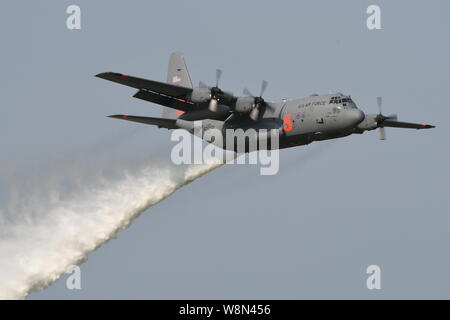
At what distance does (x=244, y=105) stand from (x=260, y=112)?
95 cm

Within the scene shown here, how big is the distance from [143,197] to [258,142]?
6.36 m

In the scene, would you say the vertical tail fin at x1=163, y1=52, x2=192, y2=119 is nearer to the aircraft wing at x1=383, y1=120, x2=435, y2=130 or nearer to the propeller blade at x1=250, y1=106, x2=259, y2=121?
the propeller blade at x1=250, y1=106, x2=259, y2=121

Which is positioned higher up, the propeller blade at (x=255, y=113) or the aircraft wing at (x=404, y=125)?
the aircraft wing at (x=404, y=125)

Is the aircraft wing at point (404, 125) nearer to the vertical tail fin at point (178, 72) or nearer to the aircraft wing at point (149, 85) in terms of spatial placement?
the vertical tail fin at point (178, 72)

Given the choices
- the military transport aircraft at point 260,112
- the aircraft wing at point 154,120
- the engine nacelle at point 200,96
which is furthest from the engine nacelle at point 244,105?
the aircraft wing at point 154,120

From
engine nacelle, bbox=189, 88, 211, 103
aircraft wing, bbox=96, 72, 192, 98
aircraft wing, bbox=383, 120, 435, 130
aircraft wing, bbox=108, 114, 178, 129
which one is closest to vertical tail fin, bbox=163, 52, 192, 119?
aircraft wing, bbox=108, 114, 178, 129

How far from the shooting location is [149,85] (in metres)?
48.6

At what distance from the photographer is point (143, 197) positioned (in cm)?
5244

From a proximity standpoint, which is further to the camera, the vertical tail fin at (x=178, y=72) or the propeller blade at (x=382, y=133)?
the vertical tail fin at (x=178, y=72)

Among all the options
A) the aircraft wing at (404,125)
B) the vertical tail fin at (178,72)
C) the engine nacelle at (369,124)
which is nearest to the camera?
the engine nacelle at (369,124)

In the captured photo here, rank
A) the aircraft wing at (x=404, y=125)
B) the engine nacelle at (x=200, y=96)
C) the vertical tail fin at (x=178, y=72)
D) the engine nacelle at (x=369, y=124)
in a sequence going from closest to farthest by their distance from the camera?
the engine nacelle at (x=200, y=96) < the engine nacelle at (x=369, y=124) < the aircraft wing at (x=404, y=125) < the vertical tail fin at (x=178, y=72)

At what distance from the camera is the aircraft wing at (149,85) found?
155ft

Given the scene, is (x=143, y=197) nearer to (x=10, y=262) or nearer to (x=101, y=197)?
(x=101, y=197)
